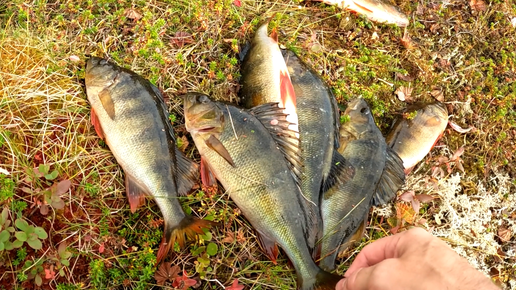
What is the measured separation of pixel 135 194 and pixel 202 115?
0.81m

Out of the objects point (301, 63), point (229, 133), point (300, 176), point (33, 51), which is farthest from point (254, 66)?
point (33, 51)

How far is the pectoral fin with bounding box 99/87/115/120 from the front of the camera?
3244mm

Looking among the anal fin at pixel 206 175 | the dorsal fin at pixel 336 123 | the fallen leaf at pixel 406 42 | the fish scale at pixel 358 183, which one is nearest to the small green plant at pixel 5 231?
the anal fin at pixel 206 175

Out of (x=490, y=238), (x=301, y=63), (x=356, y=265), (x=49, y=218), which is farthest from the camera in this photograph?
(x=490, y=238)

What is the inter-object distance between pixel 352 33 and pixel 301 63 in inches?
42.7

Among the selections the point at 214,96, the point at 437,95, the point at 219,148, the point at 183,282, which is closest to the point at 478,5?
the point at 437,95

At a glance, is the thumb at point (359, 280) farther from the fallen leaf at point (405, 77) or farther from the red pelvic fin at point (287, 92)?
the fallen leaf at point (405, 77)

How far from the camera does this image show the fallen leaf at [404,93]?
472cm

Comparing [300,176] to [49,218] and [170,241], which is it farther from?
[49,218]

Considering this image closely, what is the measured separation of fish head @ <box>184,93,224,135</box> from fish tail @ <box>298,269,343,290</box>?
1363 millimetres

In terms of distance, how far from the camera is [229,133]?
338cm

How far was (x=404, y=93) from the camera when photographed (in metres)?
4.75

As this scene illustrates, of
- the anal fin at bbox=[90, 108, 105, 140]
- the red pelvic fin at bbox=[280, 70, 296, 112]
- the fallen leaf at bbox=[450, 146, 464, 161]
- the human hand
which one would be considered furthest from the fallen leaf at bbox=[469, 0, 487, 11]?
the anal fin at bbox=[90, 108, 105, 140]

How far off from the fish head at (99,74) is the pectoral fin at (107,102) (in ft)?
0.17
